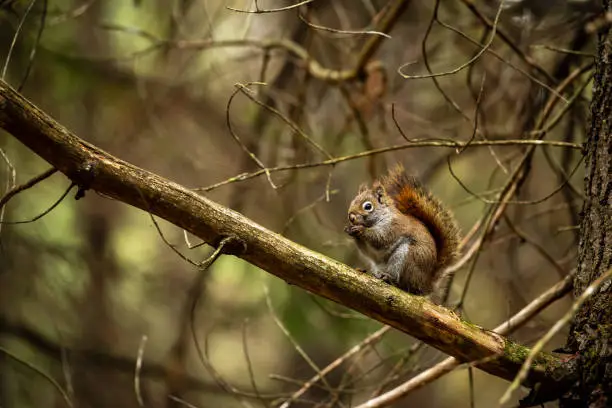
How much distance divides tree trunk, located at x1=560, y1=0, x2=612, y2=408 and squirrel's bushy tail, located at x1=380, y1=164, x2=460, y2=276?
0.61 metres

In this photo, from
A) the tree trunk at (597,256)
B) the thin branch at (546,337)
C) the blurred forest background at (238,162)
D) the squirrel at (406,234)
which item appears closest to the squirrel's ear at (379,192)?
the squirrel at (406,234)

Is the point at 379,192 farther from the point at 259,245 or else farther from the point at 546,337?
the point at 546,337

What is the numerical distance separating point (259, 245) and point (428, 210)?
1.06 meters

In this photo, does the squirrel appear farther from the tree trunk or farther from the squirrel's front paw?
the tree trunk

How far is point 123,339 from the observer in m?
5.24

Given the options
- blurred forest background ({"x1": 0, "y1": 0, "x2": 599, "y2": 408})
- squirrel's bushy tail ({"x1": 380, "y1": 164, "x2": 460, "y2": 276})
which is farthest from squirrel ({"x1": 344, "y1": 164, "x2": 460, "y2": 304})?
blurred forest background ({"x1": 0, "y1": 0, "x2": 599, "y2": 408})

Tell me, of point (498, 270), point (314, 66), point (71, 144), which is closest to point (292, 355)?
point (498, 270)

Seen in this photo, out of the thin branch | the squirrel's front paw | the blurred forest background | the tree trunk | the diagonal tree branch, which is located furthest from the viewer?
the blurred forest background

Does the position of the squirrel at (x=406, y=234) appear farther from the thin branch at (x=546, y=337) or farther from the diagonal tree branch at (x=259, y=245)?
the thin branch at (x=546, y=337)

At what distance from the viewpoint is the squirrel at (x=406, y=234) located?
2.60 m

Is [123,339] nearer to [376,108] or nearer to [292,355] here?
[292,355]

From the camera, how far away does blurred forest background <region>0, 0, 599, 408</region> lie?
12.0ft

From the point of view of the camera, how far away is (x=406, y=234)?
2688mm

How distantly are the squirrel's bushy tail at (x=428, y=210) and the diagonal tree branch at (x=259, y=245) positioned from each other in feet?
2.24
